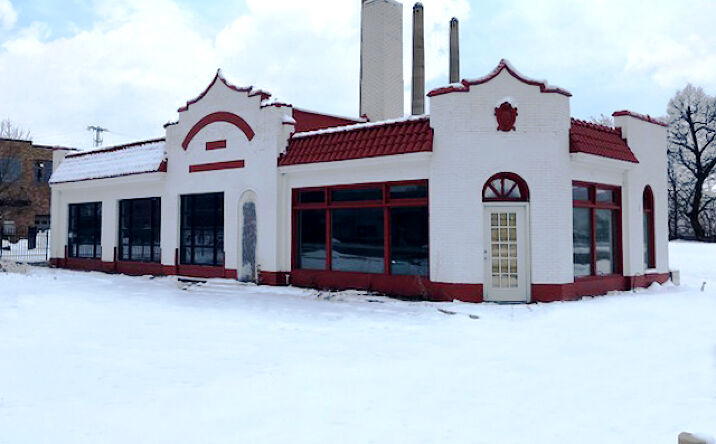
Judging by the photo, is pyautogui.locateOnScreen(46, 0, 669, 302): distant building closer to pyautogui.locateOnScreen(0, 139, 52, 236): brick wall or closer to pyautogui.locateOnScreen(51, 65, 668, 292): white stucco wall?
pyautogui.locateOnScreen(51, 65, 668, 292): white stucco wall

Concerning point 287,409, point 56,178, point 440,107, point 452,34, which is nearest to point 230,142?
point 440,107

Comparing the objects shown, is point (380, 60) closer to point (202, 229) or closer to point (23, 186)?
point (202, 229)

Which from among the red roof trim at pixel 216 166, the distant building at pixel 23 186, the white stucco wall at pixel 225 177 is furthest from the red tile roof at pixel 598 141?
the distant building at pixel 23 186

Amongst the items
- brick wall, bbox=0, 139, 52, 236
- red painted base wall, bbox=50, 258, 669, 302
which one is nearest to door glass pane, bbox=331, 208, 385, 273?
red painted base wall, bbox=50, 258, 669, 302

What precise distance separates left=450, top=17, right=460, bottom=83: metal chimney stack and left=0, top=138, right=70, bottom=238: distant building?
32.9 metres

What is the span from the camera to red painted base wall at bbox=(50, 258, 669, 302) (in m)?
13.5

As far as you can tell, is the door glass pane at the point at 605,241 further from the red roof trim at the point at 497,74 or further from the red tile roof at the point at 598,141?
the red roof trim at the point at 497,74

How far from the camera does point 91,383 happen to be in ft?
23.1

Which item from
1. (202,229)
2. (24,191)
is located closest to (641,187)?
(202,229)

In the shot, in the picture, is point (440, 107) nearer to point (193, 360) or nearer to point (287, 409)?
point (193, 360)

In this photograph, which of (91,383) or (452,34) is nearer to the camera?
(91,383)

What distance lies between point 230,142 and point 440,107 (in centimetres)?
760

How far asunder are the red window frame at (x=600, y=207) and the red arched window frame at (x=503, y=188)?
1.51 metres

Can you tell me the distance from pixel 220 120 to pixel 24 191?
37027 mm
